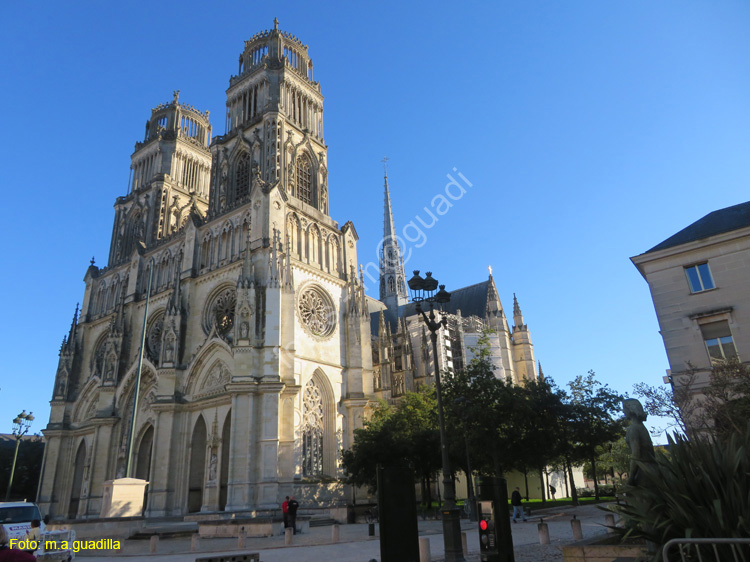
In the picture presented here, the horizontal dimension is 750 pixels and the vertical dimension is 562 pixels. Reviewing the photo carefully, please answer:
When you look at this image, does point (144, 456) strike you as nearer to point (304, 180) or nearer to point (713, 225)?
point (304, 180)

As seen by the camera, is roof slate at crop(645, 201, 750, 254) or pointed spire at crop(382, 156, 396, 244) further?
pointed spire at crop(382, 156, 396, 244)

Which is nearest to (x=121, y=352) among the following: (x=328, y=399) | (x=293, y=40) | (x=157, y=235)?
(x=157, y=235)

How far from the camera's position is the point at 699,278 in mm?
20484

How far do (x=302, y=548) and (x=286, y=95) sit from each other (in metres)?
32.8

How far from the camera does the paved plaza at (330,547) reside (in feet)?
41.4

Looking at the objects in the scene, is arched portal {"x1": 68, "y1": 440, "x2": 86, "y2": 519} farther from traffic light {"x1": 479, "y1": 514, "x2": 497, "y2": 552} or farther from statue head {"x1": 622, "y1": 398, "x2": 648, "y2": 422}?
statue head {"x1": 622, "y1": 398, "x2": 648, "y2": 422}

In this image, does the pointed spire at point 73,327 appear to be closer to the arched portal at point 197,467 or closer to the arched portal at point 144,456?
the arched portal at point 144,456

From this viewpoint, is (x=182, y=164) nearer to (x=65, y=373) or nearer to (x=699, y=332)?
(x=65, y=373)

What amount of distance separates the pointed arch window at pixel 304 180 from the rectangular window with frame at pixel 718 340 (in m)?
26.5

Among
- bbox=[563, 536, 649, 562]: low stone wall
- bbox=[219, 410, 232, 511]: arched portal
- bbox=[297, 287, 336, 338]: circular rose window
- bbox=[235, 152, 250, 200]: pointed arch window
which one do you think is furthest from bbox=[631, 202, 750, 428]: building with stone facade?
bbox=[235, 152, 250, 200]: pointed arch window

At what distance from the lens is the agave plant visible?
5801 millimetres

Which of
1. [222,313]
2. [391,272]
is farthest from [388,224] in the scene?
[222,313]

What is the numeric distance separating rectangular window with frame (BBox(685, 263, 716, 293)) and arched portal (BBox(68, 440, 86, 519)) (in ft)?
140

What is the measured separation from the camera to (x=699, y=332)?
1970cm
